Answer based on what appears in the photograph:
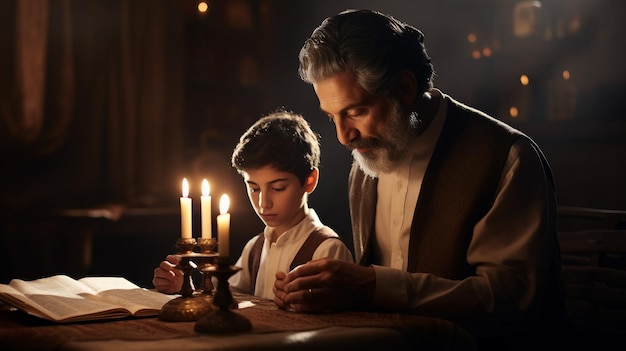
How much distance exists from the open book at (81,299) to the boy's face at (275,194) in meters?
0.54

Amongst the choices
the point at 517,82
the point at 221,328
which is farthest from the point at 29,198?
the point at 221,328

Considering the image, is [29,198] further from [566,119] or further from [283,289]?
[283,289]

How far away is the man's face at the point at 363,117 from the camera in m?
2.81

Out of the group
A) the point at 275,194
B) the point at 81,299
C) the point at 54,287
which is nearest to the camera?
the point at 81,299

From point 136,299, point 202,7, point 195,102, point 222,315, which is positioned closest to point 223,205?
point 222,315

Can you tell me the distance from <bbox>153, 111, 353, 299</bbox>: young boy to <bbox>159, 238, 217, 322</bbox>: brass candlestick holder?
0.71 m

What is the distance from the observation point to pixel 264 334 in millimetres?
2072

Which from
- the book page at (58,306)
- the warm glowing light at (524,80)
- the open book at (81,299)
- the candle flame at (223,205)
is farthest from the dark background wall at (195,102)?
the candle flame at (223,205)

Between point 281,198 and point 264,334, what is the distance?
42.0 inches

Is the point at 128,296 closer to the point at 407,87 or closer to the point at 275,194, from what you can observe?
the point at 275,194

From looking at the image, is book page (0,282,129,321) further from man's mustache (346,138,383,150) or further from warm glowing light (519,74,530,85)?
warm glowing light (519,74,530,85)

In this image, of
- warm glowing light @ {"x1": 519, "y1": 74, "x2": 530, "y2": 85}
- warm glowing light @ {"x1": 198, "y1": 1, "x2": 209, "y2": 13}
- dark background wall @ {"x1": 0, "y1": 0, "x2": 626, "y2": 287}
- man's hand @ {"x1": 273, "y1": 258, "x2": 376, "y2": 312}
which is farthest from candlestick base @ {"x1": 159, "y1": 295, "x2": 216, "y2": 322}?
warm glowing light @ {"x1": 198, "y1": 1, "x2": 209, "y2": 13}

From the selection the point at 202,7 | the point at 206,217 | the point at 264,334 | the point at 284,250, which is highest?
the point at 202,7

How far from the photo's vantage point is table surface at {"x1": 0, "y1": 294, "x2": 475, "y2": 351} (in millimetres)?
1968
